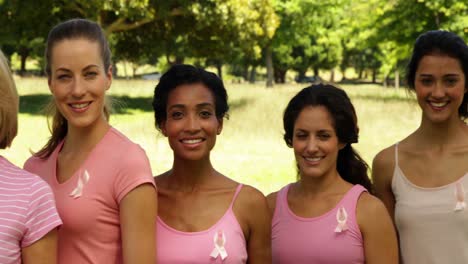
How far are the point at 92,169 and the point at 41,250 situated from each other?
0.56 meters

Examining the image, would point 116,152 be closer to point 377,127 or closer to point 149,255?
point 149,255

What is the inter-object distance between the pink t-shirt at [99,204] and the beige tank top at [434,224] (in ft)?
5.07

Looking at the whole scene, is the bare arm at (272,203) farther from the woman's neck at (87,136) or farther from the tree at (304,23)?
the tree at (304,23)

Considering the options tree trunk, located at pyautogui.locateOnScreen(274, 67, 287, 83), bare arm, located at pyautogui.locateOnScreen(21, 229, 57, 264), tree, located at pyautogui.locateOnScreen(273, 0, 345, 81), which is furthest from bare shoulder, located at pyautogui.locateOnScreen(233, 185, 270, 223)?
tree trunk, located at pyautogui.locateOnScreen(274, 67, 287, 83)

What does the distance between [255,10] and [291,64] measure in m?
39.1

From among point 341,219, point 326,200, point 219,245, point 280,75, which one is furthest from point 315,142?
point 280,75

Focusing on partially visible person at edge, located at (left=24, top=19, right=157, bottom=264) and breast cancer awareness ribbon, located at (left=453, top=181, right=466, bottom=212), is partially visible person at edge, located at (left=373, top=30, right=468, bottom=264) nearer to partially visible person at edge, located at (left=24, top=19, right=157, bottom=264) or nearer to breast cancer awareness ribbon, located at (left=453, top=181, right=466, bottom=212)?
breast cancer awareness ribbon, located at (left=453, top=181, right=466, bottom=212)

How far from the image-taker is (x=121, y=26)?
2598 cm

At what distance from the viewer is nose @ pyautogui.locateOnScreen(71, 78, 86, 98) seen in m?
3.18

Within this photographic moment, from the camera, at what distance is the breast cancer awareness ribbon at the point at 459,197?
3.72 meters

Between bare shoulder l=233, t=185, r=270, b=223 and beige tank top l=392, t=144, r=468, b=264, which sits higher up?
bare shoulder l=233, t=185, r=270, b=223

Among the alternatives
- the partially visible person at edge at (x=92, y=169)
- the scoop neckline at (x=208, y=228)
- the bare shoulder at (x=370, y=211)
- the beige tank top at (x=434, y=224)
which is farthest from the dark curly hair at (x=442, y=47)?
the partially visible person at edge at (x=92, y=169)

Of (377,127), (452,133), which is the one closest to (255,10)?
(377,127)

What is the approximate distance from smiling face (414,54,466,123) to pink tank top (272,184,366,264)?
2.13ft
